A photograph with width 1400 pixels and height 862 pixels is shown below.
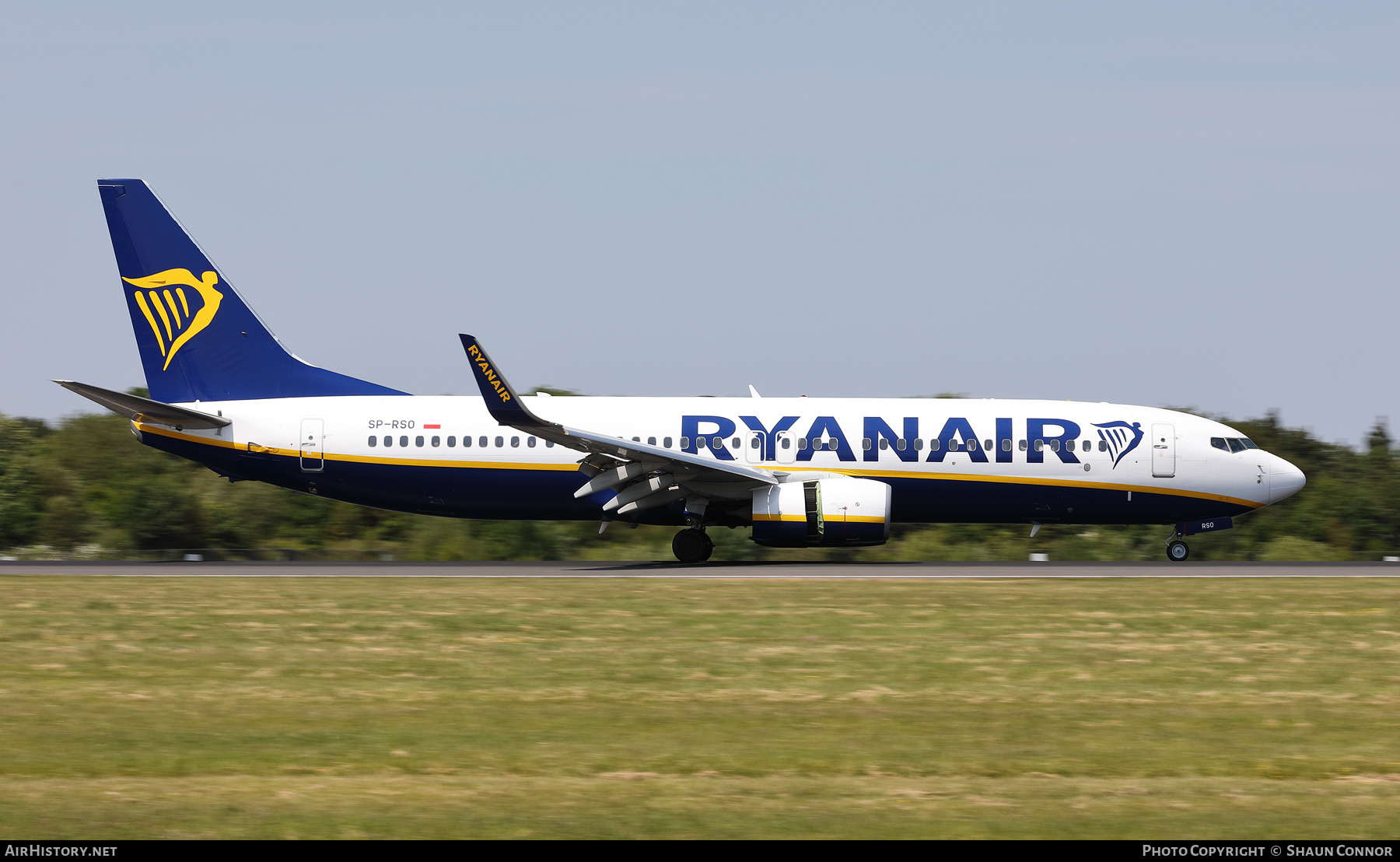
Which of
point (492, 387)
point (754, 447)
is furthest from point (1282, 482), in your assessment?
point (492, 387)

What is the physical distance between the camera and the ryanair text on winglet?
24219 mm

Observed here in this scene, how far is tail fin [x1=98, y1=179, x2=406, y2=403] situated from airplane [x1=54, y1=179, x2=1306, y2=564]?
2.2 inches

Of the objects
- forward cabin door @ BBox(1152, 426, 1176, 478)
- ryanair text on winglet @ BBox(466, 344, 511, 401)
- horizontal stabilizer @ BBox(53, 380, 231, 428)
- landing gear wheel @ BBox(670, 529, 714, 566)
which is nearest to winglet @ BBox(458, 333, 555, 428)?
ryanair text on winglet @ BBox(466, 344, 511, 401)

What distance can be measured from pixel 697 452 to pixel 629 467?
5.88 feet

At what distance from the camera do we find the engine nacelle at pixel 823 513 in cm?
2558

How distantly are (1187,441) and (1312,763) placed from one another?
18992 millimetres

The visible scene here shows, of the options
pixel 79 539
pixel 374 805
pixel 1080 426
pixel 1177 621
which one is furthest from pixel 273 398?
pixel 374 805

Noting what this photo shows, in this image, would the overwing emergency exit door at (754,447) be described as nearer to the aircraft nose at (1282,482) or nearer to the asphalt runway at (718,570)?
the asphalt runway at (718,570)

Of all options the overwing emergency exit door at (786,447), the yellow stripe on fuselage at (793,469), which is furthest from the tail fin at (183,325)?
the overwing emergency exit door at (786,447)

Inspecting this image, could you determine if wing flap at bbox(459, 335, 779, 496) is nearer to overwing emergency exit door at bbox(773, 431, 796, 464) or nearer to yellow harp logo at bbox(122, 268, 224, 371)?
overwing emergency exit door at bbox(773, 431, 796, 464)

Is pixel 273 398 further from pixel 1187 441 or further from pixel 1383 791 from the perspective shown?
pixel 1383 791

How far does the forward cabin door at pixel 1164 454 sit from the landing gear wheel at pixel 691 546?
9427mm

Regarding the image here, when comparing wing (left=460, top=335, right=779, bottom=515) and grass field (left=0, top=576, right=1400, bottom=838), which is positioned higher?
wing (left=460, top=335, right=779, bottom=515)

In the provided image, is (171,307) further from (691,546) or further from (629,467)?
(691,546)
